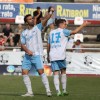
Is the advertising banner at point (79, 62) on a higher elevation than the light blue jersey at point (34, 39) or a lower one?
lower

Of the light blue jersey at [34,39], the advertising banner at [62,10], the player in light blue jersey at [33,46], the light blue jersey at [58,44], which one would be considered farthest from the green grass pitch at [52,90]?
the advertising banner at [62,10]

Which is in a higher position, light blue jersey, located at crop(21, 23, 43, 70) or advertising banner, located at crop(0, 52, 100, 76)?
light blue jersey, located at crop(21, 23, 43, 70)

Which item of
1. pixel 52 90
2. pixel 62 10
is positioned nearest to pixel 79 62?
pixel 52 90

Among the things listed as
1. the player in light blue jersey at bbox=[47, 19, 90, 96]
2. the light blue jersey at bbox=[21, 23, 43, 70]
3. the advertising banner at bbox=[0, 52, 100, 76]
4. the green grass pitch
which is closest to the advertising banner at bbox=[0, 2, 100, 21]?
the advertising banner at bbox=[0, 52, 100, 76]

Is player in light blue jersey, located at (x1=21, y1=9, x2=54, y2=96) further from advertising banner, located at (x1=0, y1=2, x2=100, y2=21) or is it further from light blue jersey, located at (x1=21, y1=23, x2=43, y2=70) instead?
advertising banner, located at (x1=0, y1=2, x2=100, y2=21)

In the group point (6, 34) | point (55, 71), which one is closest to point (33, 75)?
point (6, 34)

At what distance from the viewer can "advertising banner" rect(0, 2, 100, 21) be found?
97.3 feet

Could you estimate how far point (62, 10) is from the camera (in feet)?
98.4

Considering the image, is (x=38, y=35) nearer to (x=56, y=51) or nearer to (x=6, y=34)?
(x=56, y=51)

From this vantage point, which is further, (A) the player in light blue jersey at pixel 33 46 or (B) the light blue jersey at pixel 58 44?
(B) the light blue jersey at pixel 58 44

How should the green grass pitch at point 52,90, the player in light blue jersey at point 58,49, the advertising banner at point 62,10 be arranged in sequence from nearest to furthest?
the green grass pitch at point 52,90, the player in light blue jersey at point 58,49, the advertising banner at point 62,10

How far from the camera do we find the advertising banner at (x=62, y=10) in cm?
2967

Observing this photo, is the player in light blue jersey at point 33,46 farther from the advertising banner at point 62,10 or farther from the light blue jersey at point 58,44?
the advertising banner at point 62,10

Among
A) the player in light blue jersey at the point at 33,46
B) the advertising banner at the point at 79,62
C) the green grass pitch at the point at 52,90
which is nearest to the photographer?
the green grass pitch at the point at 52,90
